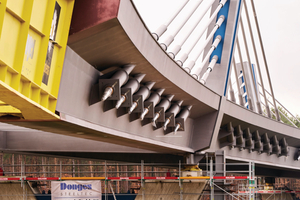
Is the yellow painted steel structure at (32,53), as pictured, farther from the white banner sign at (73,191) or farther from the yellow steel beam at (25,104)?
the white banner sign at (73,191)

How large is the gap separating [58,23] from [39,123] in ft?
6.91

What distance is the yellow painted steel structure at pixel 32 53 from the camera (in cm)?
557

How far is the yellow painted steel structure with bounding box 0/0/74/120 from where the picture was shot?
5574 millimetres

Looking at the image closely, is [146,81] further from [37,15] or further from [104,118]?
[37,15]

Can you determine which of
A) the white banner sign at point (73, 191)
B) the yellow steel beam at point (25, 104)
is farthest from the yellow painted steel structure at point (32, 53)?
the white banner sign at point (73, 191)

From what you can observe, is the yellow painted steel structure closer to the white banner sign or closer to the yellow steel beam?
the yellow steel beam

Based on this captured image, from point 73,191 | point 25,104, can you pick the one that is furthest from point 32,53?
point 73,191

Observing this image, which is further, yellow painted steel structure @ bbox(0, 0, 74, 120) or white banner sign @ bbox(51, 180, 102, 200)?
white banner sign @ bbox(51, 180, 102, 200)

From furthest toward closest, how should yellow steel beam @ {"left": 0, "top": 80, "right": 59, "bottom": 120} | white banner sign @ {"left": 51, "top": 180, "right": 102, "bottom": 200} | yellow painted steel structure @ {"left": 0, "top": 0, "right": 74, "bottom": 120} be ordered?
white banner sign @ {"left": 51, "top": 180, "right": 102, "bottom": 200}
yellow painted steel structure @ {"left": 0, "top": 0, "right": 74, "bottom": 120}
yellow steel beam @ {"left": 0, "top": 80, "right": 59, "bottom": 120}

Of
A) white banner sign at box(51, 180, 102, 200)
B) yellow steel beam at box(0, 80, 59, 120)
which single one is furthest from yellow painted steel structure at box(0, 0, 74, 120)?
white banner sign at box(51, 180, 102, 200)

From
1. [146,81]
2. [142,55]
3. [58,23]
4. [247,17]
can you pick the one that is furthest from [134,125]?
[247,17]

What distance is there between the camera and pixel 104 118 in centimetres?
1033

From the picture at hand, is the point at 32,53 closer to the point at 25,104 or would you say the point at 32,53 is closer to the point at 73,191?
the point at 25,104

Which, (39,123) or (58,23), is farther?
(39,123)
